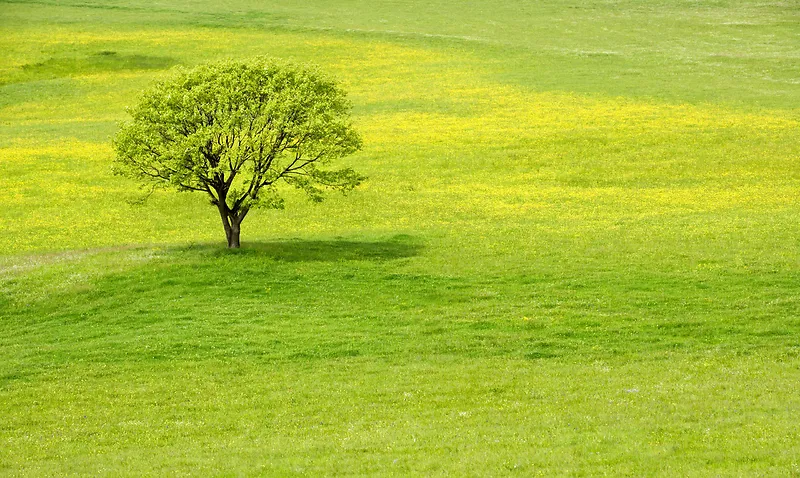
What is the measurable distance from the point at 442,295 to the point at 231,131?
13.3 m

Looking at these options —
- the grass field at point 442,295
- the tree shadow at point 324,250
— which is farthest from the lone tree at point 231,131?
the grass field at point 442,295

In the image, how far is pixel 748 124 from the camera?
7569 cm

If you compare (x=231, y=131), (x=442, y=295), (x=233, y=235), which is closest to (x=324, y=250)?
(x=233, y=235)

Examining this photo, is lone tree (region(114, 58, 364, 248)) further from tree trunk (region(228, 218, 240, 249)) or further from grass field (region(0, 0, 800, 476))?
grass field (region(0, 0, 800, 476))

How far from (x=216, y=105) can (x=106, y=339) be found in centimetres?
1433

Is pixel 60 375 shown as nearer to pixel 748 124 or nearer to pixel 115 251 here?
pixel 115 251

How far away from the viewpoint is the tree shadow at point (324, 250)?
44.6 meters

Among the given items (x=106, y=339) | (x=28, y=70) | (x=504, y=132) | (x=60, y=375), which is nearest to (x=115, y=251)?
(x=106, y=339)

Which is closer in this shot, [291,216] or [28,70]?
[291,216]

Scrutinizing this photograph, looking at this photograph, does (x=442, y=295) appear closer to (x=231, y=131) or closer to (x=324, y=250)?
(x=324, y=250)

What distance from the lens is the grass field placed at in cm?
2280

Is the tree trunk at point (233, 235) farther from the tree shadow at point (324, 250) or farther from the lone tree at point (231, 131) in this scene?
the tree shadow at point (324, 250)

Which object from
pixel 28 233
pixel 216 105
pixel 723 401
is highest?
→ pixel 216 105

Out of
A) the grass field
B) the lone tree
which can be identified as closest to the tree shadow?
the grass field
